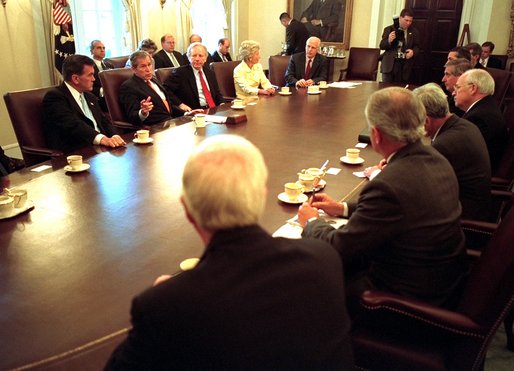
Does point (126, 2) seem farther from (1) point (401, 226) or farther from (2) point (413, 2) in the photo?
(1) point (401, 226)

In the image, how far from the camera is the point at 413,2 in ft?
27.1

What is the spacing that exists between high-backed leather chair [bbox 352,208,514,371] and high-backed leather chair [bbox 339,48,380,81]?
5.87 metres

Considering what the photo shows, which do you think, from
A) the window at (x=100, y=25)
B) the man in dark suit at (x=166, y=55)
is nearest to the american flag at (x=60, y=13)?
the window at (x=100, y=25)

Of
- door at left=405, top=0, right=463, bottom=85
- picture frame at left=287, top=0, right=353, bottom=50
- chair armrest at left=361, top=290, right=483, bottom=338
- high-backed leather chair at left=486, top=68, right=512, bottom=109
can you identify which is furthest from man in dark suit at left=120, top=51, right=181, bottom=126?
door at left=405, top=0, right=463, bottom=85

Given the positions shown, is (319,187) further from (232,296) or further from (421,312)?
(232,296)

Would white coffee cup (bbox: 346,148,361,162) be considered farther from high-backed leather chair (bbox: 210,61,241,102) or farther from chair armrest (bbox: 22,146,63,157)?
high-backed leather chair (bbox: 210,61,241,102)

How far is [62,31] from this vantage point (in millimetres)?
5355

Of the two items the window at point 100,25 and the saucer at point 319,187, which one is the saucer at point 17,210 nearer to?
the saucer at point 319,187

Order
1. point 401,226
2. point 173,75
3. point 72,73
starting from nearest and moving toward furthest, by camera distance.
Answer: point 401,226, point 72,73, point 173,75

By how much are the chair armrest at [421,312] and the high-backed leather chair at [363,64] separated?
19.4 ft

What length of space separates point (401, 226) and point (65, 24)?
5.14 meters

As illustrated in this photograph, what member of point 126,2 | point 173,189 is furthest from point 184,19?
point 173,189

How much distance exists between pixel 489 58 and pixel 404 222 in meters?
6.41

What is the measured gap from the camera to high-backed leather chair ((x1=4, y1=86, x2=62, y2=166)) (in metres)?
3.04
